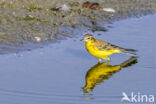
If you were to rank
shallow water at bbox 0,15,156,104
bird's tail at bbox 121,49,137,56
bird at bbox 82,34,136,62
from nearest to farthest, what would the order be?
shallow water at bbox 0,15,156,104 → bird's tail at bbox 121,49,137,56 → bird at bbox 82,34,136,62

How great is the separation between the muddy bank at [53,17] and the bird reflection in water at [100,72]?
1.95 metres

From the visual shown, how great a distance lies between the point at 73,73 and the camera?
364 inches

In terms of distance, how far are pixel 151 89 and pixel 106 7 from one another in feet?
20.4

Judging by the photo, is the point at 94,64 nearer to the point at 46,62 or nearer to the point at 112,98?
the point at 46,62

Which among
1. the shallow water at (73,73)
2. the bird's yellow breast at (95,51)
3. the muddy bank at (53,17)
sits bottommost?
the shallow water at (73,73)

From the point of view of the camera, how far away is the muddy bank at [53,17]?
11.5 m

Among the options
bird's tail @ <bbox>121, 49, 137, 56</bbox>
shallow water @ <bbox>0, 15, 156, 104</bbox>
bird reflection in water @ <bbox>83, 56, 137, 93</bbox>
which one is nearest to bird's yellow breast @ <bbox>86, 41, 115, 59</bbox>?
shallow water @ <bbox>0, 15, 156, 104</bbox>

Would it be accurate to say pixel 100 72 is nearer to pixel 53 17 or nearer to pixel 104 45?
pixel 104 45

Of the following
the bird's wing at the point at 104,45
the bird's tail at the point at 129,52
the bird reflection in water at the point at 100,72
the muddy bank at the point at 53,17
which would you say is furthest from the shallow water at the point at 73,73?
the muddy bank at the point at 53,17

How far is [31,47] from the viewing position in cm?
1100

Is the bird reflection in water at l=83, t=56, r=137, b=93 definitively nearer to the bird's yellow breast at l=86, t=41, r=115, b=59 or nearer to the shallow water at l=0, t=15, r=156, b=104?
the shallow water at l=0, t=15, r=156, b=104

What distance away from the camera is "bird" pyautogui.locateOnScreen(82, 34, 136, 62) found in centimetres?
1073

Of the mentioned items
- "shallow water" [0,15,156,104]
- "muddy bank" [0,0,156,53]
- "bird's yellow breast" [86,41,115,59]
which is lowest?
"shallow water" [0,15,156,104]

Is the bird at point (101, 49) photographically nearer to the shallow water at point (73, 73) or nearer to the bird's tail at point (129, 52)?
the bird's tail at point (129, 52)
